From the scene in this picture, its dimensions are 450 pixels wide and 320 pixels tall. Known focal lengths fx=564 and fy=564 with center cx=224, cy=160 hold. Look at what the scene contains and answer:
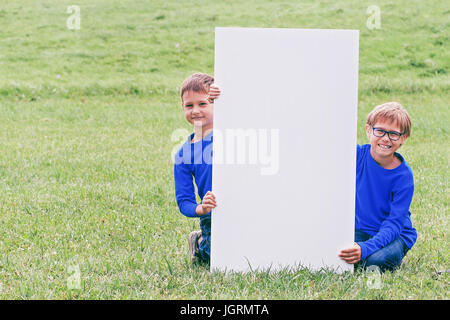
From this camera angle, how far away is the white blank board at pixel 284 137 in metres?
3.23

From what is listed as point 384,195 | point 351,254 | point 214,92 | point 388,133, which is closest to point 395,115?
point 388,133

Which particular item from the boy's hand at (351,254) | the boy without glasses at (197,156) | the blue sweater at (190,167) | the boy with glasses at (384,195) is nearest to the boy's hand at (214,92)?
the boy without glasses at (197,156)

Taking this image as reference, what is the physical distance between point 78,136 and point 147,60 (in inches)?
250

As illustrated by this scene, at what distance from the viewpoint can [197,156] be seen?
11.6ft

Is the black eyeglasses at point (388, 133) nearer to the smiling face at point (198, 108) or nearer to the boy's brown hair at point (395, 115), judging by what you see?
the boy's brown hair at point (395, 115)

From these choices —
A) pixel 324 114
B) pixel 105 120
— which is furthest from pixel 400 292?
pixel 105 120

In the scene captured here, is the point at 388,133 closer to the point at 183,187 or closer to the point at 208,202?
the point at 208,202

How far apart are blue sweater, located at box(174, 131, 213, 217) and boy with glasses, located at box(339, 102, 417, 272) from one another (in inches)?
38.0

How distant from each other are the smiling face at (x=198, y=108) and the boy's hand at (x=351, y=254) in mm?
1151

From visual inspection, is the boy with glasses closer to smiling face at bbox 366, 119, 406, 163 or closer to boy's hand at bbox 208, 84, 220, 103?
smiling face at bbox 366, 119, 406, 163

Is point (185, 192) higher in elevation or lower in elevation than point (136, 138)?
lower

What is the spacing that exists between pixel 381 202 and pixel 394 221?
0.16 metres

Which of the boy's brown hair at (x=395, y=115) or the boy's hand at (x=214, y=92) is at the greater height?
the boy's hand at (x=214, y=92)
